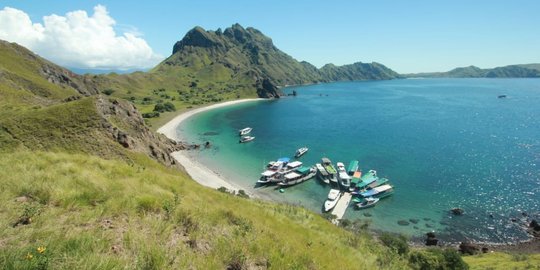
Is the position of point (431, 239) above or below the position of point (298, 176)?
below

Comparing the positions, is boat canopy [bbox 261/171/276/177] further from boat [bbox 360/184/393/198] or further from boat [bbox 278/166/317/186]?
boat [bbox 360/184/393/198]

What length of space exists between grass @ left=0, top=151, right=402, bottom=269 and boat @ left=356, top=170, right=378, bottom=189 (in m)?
57.5

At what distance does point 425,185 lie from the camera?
242ft

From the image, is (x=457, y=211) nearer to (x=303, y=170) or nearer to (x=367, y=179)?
(x=367, y=179)

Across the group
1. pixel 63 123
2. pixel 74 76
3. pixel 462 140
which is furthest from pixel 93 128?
pixel 74 76

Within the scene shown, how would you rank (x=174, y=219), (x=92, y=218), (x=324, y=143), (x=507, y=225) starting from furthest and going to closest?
1. (x=324, y=143)
2. (x=507, y=225)
3. (x=174, y=219)
4. (x=92, y=218)

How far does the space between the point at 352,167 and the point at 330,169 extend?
754 centimetres

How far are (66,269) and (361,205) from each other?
62467 mm

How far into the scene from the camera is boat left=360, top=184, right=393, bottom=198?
66438 mm

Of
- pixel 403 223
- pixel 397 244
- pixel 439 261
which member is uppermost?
pixel 439 261

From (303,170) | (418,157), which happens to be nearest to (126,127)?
(303,170)

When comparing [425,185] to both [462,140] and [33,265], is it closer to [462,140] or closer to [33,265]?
[462,140]

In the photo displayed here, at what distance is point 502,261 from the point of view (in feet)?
141

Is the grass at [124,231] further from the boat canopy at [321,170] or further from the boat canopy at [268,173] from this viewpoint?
the boat canopy at [321,170]
